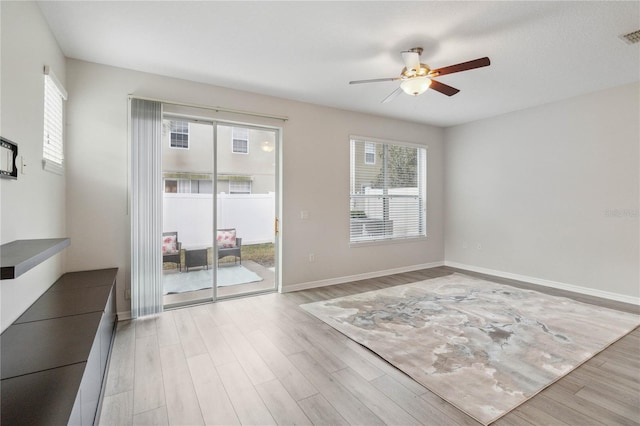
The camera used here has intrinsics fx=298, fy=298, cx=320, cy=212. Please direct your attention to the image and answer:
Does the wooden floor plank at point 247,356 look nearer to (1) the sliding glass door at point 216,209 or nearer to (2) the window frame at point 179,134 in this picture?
(1) the sliding glass door at point 216,209

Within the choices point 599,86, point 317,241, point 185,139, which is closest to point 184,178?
point 185,139

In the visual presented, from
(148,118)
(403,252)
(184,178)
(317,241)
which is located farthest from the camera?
(403,252)

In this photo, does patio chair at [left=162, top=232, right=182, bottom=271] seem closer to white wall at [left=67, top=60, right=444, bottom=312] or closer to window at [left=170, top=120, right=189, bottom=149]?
white wall at [left=67, top=60, right=444, bottom=312]

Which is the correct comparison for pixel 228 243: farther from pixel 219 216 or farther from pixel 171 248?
pixel 171 248

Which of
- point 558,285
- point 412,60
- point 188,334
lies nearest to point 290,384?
point 188,334

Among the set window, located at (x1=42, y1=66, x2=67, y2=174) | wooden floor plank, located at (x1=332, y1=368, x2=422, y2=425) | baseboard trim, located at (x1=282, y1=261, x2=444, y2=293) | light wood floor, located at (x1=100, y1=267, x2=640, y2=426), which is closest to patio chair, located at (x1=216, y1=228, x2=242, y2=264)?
baseboard trim, located at (x1=282, y1=261, x2=444, y2=293)

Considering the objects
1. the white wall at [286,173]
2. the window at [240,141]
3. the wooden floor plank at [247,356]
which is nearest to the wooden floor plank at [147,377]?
the wooden floor plank at [247,356]

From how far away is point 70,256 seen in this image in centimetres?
313

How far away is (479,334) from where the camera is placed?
2.99 meters

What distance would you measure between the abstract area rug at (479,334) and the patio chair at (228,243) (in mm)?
1317

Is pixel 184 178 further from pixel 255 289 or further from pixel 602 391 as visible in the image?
pixel 602 391

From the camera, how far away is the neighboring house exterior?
12.3 ft

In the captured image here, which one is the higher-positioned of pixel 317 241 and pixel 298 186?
pixel 298 186

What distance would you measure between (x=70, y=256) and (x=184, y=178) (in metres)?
1.44
